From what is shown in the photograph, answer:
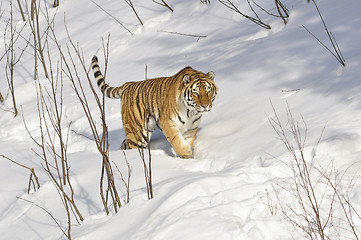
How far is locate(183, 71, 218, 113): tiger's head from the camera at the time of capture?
471cm

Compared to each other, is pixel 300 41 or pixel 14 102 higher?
pixel 300 41

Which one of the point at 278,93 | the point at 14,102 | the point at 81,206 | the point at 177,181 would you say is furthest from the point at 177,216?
the point at 14,102

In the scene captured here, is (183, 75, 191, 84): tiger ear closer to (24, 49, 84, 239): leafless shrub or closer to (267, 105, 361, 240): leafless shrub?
(24, 49, 84, 239): leafless shrub

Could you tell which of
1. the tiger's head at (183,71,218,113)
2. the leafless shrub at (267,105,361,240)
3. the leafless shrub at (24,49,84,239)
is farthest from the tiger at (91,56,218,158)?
the leafless shrub at (267,105,361,240)

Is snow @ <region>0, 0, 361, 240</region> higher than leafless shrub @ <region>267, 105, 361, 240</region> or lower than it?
lower

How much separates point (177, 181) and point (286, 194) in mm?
699

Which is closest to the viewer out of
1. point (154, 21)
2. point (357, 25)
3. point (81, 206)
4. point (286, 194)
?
point (286, 194)

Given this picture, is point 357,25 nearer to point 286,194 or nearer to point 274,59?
point 274,59

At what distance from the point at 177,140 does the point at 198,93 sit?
1.48 feet

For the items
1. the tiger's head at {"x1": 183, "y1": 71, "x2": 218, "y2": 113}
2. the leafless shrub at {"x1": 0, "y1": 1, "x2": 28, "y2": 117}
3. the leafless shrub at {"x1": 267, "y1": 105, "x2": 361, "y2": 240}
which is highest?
the leafless shrub at {"x1": 267, "y1": 105, "x2": 361, "y2": 240}

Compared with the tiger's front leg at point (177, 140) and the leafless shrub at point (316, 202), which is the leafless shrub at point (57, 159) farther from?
the leafless shrub at point (316, 202)

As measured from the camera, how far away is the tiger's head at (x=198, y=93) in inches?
186

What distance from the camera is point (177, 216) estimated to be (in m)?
3.00

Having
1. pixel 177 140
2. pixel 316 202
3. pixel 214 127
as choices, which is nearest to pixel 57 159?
pixel 177 140
